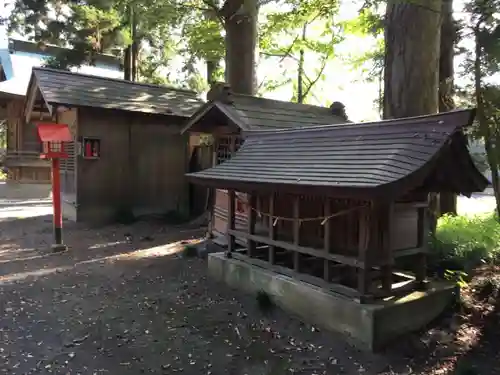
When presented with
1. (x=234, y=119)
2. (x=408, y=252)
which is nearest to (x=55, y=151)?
(x=234, y=119)

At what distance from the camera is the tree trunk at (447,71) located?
30.6 ft

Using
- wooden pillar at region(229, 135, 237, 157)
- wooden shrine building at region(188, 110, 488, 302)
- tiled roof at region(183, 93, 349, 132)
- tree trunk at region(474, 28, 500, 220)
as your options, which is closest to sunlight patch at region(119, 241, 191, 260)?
wooden pillar at region(229, 135, 237, 157)

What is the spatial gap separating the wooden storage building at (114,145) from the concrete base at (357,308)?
8190 mm

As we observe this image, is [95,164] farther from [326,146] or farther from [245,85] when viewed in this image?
[326,146]

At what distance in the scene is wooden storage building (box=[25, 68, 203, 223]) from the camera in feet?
43.4

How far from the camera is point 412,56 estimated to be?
7.52 metres

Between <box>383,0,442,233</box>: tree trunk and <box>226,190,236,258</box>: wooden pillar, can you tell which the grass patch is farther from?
<box>226,190,236,258</box>: wooden pillar

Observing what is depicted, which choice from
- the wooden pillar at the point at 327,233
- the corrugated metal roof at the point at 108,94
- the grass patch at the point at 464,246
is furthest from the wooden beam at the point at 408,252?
the corrugated metal roof at the point at 108,94

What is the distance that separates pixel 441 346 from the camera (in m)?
5.36

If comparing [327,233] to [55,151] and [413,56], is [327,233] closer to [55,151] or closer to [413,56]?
[413,56]

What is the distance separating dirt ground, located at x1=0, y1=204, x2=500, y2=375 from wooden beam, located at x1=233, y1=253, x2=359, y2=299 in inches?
21.6

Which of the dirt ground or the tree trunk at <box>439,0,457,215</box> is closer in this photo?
the dirt ground

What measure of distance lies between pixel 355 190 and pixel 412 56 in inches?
160

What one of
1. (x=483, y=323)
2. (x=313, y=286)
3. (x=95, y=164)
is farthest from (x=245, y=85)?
(x=483, y=323)
